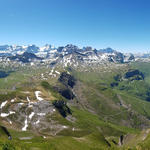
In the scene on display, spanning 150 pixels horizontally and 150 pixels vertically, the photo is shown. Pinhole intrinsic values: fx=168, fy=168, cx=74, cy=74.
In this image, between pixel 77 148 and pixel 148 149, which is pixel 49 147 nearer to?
pixel 77 148

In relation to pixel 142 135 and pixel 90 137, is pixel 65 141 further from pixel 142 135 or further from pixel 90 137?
pixel 142 135

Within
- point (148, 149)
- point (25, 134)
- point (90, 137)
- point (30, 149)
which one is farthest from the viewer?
point (25, 134)

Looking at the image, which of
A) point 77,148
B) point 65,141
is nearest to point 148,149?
point 77,148

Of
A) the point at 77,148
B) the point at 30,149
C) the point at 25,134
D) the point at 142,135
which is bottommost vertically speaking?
the point at 25,134

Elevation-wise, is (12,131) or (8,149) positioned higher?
(8,149)

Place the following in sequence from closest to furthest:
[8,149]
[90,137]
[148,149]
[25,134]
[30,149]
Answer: [8,149]
[30,149]
[148,149]
[90,137]
[25,134]

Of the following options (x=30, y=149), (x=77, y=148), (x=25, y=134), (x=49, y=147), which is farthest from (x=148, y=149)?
(x=25, y=134)

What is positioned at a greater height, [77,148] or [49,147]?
[49,147]

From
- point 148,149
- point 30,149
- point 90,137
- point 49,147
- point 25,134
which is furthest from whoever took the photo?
point 25,134

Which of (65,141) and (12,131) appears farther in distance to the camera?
(12,131)
